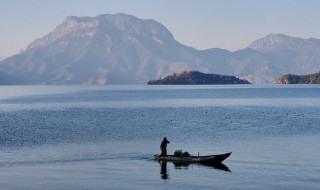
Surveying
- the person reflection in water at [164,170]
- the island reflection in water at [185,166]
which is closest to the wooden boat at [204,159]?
the island reflection in water at [185,166]

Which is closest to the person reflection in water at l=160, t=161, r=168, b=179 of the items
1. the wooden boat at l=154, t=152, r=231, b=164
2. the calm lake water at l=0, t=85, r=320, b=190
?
the calm lake water at l=0, t=85, r=320, b=190

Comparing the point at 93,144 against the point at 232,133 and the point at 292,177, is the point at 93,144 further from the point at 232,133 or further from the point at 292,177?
the point at 292,177

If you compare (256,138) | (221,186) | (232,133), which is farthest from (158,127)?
(221,186)

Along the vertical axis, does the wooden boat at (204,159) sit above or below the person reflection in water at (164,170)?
above

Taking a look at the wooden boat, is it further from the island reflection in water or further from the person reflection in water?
the person reflection in water

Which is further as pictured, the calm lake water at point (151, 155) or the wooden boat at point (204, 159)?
the wooden boat at point (204, 159)

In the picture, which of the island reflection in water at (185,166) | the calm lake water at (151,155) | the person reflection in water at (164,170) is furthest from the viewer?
the island reflection in water at (185,166)

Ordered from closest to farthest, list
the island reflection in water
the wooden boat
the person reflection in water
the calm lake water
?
the calm lake water, the person reflection in water, the island reflection in water, the wooden boat

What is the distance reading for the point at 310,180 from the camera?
46.4 meters

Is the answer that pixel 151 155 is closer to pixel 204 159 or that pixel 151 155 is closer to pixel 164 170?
pixel 204 159

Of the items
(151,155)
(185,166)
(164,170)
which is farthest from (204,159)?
(151,155)

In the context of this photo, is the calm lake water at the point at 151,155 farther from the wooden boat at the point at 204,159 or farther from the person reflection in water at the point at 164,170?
the wooden boat at the point at 204,159

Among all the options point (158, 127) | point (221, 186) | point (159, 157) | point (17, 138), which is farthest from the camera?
point (158, 127)

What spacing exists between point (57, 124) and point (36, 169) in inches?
2050
